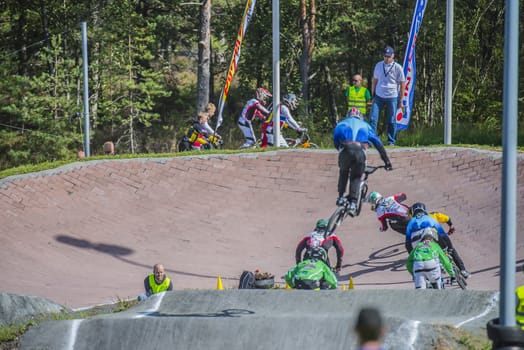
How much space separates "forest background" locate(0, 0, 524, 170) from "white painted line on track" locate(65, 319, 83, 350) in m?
15.6

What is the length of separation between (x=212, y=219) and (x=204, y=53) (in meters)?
11.3

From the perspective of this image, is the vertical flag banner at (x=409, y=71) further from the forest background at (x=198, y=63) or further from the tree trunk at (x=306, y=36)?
the tree trunk at (x=306, y=36)

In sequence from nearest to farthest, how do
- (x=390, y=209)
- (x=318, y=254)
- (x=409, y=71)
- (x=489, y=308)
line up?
1. (x=489, y=308)
2. (x=318, y=254)
3. (x=390, y=209)
4. (x=409, y=71)

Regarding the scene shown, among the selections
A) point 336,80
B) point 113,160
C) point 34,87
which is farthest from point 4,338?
point 336,80

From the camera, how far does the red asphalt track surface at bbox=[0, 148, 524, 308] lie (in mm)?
16562

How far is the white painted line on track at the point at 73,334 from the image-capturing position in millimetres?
11734

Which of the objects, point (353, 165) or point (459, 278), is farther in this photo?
point (459, 278)

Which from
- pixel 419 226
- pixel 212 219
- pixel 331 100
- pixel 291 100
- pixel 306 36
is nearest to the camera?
pixel 419 226

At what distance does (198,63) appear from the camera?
30172mm

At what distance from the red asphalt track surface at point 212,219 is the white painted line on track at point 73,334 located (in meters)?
2.69

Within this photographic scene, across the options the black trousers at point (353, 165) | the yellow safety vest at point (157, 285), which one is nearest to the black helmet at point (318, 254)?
the black trousers at point (353, 165)

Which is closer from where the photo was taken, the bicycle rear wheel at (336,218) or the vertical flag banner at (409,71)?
the bicycle rear wheel at (336,218)

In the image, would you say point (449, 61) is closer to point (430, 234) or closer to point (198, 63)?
point (430, 234)

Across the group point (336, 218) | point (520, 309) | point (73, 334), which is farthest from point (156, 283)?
point (520, 309)
